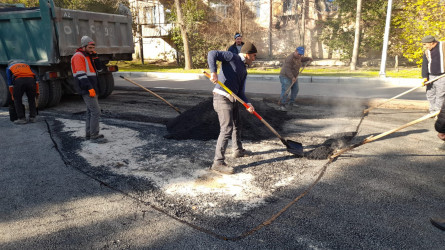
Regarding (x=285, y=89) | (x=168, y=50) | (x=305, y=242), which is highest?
(x=168, y=50)

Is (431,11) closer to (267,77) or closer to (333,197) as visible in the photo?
(267,77)

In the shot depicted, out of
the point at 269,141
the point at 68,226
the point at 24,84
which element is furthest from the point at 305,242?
the point at 24,84

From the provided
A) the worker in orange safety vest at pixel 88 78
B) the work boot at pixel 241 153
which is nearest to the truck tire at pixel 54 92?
the worker in orange safety vest at pixel 88 78

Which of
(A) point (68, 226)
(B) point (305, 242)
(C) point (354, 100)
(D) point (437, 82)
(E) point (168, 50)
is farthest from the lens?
(E) point (168, 50)

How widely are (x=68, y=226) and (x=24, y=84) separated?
477cm

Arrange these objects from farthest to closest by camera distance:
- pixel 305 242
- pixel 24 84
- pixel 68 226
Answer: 1. pixel 24 84
2. pixel 68 226
3. pixel 305 242

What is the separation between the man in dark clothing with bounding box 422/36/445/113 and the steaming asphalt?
168 cm

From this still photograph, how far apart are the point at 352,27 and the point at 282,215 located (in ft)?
60.6

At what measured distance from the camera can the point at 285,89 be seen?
7918mm

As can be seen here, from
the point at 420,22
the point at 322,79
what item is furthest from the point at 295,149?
the point at 420,22

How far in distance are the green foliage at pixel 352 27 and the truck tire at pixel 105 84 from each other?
45.5ft

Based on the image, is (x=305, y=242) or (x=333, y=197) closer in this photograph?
(x=305, y=242)

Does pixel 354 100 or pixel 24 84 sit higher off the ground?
pixel 24 84

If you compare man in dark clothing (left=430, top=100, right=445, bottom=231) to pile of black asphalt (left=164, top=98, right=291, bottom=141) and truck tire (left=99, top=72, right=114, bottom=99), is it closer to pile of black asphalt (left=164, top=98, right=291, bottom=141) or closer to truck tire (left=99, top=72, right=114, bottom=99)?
pile of black asphalt (left=164, top=98, right=291, bottom=141)
